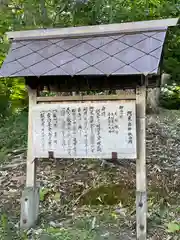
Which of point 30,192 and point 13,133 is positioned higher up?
point 13,133

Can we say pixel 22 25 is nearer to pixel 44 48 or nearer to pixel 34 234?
pixel 44 48

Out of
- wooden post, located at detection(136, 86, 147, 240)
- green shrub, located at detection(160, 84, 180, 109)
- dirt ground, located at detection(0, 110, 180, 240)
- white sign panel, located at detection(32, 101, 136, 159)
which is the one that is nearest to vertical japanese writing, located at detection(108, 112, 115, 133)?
white sign panel, located at detection(32, 101, 136, 159)

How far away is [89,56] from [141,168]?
1251 millimetres

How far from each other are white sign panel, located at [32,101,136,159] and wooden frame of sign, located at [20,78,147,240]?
0.05 meters

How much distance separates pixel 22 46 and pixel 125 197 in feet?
7.07

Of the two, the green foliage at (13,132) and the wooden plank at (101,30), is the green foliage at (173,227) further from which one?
the green foliage at (13,132)

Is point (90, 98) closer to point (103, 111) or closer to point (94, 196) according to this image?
point (103, 111)

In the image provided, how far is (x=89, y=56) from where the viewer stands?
3785 millimetres

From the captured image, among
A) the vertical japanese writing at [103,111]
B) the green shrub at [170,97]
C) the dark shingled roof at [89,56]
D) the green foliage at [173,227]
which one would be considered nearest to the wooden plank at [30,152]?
the dark shingled roof at [89,56]

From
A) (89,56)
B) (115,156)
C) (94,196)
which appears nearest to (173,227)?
(115,156)

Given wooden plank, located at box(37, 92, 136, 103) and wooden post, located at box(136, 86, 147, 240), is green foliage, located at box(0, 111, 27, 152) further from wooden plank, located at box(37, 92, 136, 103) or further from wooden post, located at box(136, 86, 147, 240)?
wooden post, located at box(136, 86, 147, 240)

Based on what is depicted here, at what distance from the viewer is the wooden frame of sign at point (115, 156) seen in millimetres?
3797

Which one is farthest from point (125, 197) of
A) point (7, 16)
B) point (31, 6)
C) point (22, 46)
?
point (7, 16)

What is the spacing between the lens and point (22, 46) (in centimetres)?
411
